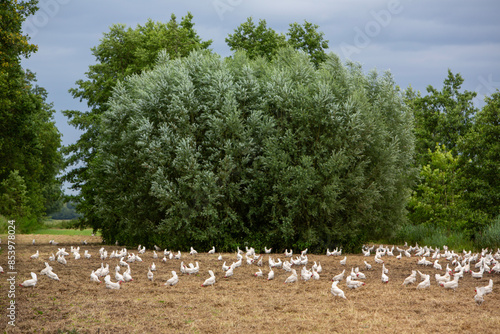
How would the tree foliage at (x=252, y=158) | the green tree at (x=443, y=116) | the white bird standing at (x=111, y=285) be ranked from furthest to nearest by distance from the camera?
the green tree at (x=443, y=116)
the tree foliage at (x=252, y=158)
the white bird standing at (x=111, y=285)

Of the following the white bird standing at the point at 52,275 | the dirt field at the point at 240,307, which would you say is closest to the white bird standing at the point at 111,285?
the dirt field at the point at 240,307

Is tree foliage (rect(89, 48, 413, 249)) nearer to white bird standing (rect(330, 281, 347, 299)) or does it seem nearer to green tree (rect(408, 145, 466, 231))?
white bird standing (rect(330, 281, 347, 299))

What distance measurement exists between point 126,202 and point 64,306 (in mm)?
12536

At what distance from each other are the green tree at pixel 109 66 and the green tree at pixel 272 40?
12.8 feet

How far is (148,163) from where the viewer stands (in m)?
21.1

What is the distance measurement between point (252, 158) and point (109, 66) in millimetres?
17474

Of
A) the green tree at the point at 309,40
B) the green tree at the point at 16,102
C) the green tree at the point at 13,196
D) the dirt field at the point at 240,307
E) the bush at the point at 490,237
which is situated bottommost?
the dirt field at the point at 240,307

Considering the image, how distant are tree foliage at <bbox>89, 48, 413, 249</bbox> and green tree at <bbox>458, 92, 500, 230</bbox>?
15.5 ft

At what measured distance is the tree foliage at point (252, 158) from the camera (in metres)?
19.8

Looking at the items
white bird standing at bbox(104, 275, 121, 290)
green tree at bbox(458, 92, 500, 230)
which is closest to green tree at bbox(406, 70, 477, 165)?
green tree at bbox(458, 92, 500, 230)

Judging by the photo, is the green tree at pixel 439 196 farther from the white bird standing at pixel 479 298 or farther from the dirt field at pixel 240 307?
the white bird standing at pixel 479 298

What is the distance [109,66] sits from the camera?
3400 centimetres

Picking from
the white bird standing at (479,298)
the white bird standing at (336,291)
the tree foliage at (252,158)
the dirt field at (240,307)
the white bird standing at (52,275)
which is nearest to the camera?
the dirt field at (240,307)

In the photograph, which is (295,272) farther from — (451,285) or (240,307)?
(451,285)
